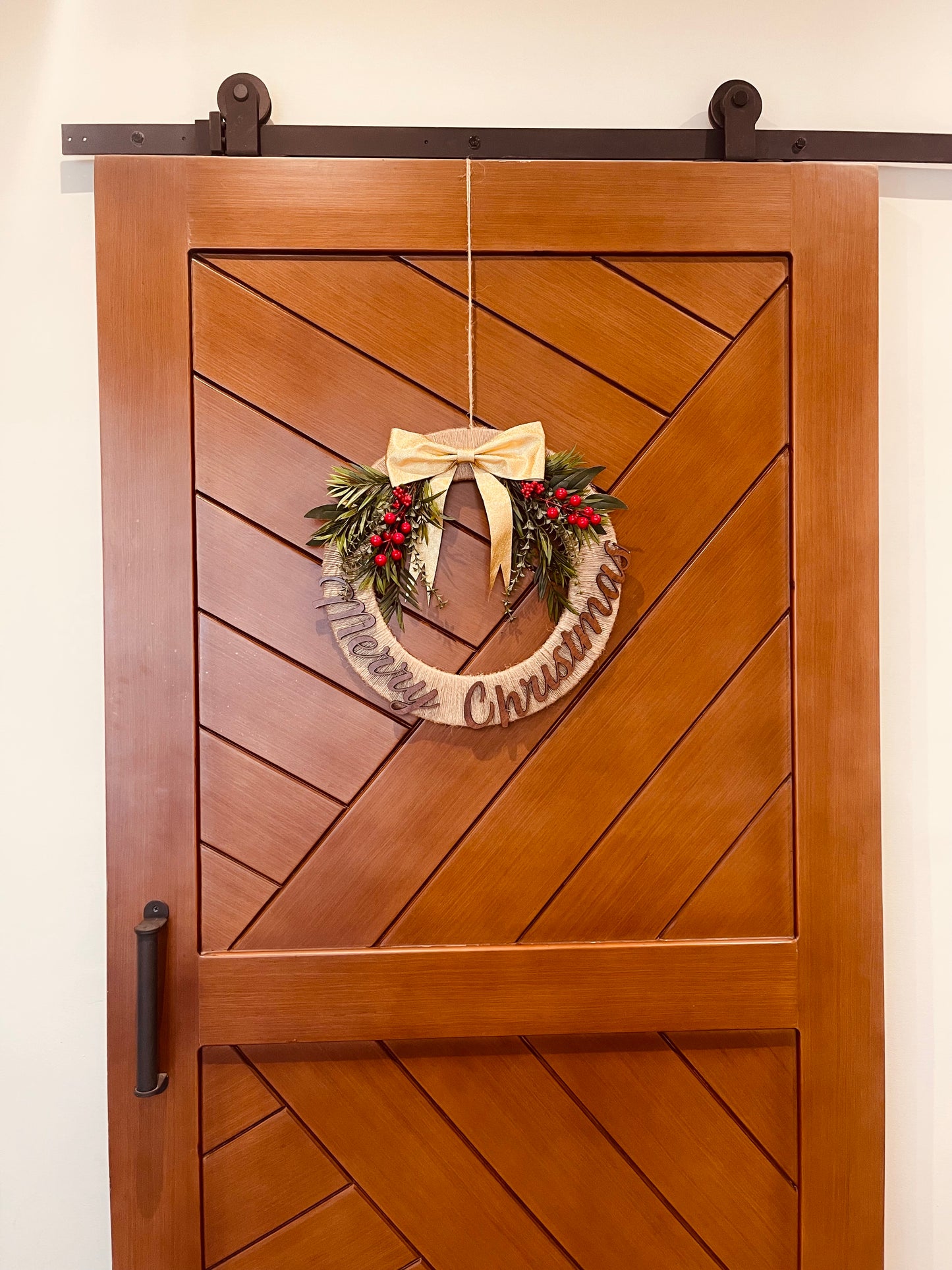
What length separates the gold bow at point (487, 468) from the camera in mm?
1090

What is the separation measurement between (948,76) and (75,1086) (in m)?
1.95

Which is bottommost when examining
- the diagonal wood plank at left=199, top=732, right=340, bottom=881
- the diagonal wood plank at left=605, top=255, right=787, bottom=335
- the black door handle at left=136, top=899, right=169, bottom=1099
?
the black door handle at left=136, top=899, right=169, bottom=1099

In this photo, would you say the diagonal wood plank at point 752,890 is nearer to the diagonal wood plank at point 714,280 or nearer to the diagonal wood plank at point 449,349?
the diagonal wood plank at point 449,349

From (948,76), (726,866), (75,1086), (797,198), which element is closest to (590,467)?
(797,198)

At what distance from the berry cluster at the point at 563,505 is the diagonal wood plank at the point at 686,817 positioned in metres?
0.32

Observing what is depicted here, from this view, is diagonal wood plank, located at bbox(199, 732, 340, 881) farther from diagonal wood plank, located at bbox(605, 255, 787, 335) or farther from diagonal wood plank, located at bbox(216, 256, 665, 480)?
diagonal wood plank, located at bbox(605, 255, 787, 335)

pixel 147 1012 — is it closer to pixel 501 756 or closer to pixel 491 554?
pixel 501 756

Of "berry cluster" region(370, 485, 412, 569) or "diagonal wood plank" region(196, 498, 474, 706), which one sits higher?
"berry cluster" region(370, 485, 412, 569)

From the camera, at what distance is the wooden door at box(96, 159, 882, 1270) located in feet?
3.63

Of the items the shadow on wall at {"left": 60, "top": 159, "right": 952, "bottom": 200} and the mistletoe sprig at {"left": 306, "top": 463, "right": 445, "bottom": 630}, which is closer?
the mistletoe sprig at {"left": 306, "top": 463, "right": 445, "bottom": 630}

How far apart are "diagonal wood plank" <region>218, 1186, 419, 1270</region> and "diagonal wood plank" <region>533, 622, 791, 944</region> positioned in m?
0.45

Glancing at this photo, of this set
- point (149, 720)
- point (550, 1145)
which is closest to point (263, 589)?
point (149, 720)

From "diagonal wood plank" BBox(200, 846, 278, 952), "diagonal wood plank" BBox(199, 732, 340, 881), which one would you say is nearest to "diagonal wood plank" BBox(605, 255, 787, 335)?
"diagonal wood plank" BBox(199, 732, 340, 881)

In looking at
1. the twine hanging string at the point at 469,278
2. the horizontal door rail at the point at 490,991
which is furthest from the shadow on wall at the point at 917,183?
the horizontal door rail at the point at 490,991
